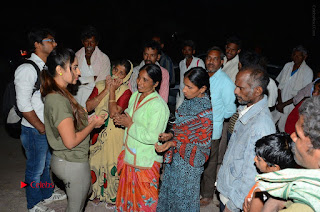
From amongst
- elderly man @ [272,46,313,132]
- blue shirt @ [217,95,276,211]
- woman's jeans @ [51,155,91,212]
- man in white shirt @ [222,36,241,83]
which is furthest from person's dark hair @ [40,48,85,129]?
elderly man @ [272,46,313,132]

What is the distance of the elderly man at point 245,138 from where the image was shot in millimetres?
2186

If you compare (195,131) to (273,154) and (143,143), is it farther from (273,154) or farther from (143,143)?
(273,154)

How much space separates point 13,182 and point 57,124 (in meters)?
2.75

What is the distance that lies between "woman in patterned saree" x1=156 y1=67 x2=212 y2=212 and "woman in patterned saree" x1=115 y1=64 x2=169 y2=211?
0.16 metres

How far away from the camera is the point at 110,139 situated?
11.5 ft

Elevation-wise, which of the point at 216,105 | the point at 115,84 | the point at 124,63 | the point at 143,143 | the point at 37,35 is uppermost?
the point at 37,35

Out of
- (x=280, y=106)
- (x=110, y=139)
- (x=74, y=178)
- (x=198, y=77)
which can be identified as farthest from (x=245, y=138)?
(x=280, y=106)

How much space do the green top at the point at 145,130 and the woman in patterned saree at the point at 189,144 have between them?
118mm

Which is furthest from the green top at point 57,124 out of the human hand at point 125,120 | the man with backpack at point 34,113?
the man with backpack at point 34,113

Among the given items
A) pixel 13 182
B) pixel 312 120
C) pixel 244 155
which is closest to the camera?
pixel 312 120

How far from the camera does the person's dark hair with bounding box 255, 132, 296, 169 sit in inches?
76.5

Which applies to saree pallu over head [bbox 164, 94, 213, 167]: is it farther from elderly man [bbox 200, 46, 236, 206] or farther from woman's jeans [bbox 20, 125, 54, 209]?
woman's jeans [bbox 20, 125, 54, 209]

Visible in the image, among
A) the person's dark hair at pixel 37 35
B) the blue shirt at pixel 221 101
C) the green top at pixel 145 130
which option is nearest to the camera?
the green top at pixel 145 130

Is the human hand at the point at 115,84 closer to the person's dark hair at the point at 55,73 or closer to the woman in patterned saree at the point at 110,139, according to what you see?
the woman in patterned saree at the point at 110,139
